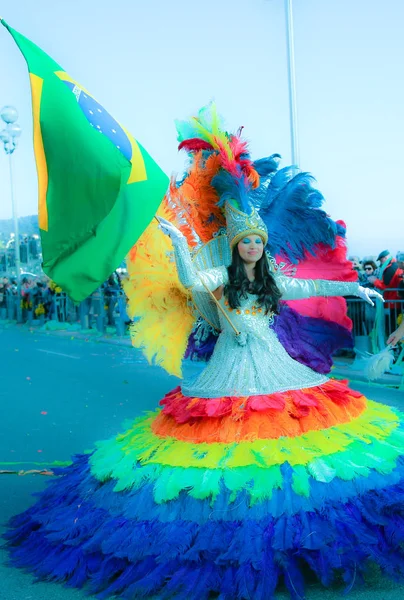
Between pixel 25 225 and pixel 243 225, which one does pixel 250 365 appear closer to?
pixel 243 225

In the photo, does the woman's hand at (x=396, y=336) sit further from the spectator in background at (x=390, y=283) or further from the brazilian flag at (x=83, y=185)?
the spectator in background at (x=390, y=283)

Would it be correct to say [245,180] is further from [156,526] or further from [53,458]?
[53,458]

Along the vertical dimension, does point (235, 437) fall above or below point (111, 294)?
below

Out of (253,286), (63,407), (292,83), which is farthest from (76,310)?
(253,286)

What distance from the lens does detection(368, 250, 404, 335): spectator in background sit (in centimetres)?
935

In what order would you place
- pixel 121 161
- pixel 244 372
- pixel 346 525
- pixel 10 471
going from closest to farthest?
1. pixel 346 525
2. pixel 121 161
3. pixel 244 372
4. pixel 10 471

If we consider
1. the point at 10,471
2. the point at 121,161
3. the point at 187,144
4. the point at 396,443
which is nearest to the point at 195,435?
the point at 396,443

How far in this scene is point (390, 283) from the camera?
9.46 m

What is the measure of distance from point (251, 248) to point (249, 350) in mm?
571

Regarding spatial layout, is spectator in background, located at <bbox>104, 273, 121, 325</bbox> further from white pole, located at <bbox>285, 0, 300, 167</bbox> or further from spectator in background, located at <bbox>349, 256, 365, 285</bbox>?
white pole, located at <bbox>285, 0, 300, 167</bbox>

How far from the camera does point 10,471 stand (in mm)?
5555

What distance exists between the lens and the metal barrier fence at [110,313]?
31.2 ft

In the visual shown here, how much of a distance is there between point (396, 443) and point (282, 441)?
0.63m

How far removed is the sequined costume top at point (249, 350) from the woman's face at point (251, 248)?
0.15 meters
